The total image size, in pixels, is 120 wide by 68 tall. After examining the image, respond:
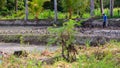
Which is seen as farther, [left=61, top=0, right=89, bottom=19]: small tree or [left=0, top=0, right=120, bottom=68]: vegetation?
[left=61, top=0, right=89, bottom=19]: small tree

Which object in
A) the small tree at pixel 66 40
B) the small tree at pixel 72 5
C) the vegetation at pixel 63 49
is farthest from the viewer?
the small tree at pixel 72 5

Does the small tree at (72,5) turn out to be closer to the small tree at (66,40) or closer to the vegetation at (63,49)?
the vegetation at (63,49)

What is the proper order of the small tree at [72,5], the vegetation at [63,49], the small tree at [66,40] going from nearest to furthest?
the vegetation at [63,49], the small tree at [66,40], the small tree at [72,5]

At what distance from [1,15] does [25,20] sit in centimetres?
905

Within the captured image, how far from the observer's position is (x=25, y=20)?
27.9 m

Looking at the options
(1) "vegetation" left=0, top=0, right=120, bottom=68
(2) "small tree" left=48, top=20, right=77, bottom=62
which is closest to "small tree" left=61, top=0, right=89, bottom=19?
(1) "vegetation" left=0, top=0, right=120, bottom=68

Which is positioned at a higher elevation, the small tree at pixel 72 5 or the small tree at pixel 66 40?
the small tree at pixel 72 5

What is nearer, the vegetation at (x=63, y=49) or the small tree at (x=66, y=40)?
the vegetation at (x=63, y=49)

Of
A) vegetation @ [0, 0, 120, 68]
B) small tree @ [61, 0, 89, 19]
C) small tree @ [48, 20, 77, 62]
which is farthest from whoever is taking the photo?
small tree @ [61, 0, 89, 19]

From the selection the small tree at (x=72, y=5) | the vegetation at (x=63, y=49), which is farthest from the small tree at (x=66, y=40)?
the small tree at (x=72, y=5)

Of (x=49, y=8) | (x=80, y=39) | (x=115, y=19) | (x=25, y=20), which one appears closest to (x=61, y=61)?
(x=80, y=39)

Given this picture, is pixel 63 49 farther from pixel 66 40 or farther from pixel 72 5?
pixel 72 5

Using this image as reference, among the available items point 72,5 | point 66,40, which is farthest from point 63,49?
point 72,5

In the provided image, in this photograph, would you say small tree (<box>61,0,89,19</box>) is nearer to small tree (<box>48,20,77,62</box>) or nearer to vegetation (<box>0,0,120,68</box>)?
vegetation (<box>0,0,120,68</box>)
